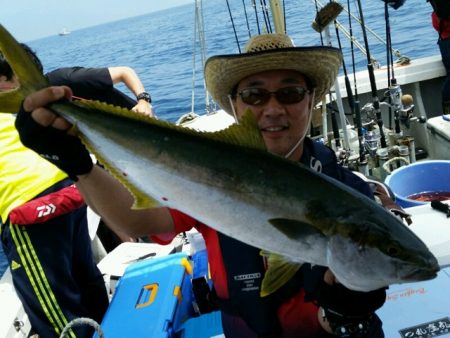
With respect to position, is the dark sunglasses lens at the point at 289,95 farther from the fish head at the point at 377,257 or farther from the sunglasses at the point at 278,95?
the fish head at the point at 377,257

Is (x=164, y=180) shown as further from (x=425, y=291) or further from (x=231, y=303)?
(x=425, y=291)

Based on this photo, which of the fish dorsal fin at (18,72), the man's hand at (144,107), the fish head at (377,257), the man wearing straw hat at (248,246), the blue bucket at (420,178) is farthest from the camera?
the blue bucket at (420,178)

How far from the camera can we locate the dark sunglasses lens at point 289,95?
192 cm

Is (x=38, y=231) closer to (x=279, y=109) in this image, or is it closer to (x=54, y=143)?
(x=54, y=143)

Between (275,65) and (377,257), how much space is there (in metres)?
1.11

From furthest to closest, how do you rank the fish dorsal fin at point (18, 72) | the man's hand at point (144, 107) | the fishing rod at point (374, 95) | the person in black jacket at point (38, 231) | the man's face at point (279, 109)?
the fishing rod at point (374, 95) < the man's hand at point (144, 107) < the person in black jacket at point (38, 231) < the man's face at point (279, 109) < the fish dorsal fin at point (18, 72)

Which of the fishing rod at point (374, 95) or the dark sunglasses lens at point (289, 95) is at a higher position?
the dark sunglasses lens at point (289, 95)

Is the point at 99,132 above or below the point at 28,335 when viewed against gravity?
above

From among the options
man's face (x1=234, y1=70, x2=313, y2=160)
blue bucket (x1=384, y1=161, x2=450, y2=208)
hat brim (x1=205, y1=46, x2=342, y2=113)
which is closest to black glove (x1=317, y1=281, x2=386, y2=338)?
man's face (x1=234, y1=70, x2=313, y2=160)

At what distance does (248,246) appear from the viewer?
193 centimetres

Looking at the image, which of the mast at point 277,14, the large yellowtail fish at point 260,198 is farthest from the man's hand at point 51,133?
the mast at point 277,14

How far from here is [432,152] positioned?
17.6 ft

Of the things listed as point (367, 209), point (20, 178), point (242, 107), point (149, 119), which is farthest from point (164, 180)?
point (20, 178)

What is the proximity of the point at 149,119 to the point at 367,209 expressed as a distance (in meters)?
0.79
